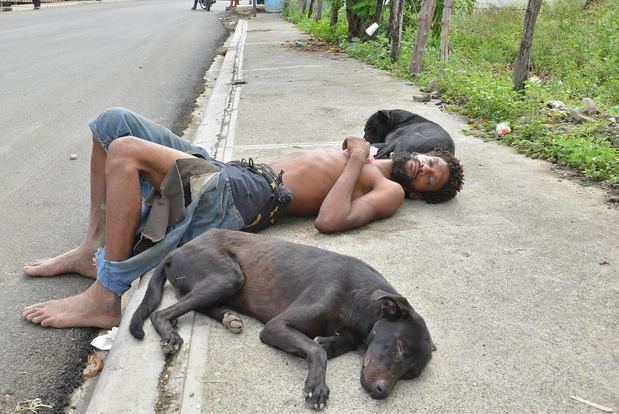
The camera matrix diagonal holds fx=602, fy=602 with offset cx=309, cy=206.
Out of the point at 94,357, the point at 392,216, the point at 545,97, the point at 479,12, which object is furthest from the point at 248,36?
the point at 94,357

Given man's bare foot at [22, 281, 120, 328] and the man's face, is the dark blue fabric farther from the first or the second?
the man's face

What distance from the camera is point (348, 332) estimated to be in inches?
106

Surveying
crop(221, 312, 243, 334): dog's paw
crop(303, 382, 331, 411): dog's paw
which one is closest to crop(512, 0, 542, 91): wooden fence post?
crop(221, 312, 243, 334): dog's paw

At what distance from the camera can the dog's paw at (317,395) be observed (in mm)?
2297

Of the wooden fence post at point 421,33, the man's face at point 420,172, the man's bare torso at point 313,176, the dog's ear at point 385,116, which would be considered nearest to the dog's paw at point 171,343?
the man's bare torso at point 313,176

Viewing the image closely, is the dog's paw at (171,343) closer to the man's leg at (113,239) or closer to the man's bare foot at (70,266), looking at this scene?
the man's leg at (113,239)

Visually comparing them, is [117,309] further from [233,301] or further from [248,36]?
[248,36]

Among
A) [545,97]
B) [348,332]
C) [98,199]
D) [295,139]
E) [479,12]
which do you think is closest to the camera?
[348,332]

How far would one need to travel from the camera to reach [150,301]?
3.04 m

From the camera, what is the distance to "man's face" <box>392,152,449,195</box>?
4359mm

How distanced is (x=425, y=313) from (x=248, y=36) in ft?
50.9

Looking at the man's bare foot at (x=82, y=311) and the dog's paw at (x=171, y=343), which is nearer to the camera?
the dog's paw at (x=171, y=343)

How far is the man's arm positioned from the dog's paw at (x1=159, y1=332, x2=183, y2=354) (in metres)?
1.45

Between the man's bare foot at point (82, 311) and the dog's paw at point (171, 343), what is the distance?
0.77 meters
